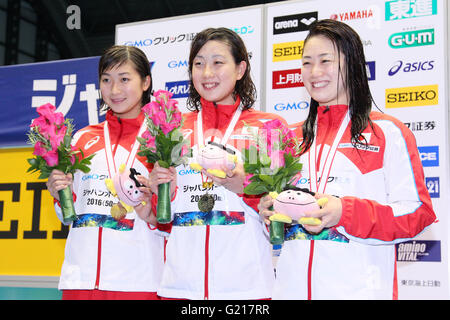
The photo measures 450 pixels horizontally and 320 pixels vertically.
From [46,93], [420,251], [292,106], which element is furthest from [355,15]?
[46,93]

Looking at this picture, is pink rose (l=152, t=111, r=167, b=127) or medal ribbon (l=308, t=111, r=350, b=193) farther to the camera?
pink rose (l=152, t=111, r=167, b=127)

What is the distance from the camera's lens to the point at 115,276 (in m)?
2.70

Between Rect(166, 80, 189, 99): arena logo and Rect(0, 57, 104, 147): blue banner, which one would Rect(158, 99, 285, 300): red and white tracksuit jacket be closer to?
Rect(166, 80, 189, 99): arena logo

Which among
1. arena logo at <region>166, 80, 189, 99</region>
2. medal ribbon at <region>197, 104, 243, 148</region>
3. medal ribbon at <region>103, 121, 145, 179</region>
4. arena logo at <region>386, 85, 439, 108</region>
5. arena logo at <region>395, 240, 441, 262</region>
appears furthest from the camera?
arena logo at <region>166, 80, 189, 99</region>

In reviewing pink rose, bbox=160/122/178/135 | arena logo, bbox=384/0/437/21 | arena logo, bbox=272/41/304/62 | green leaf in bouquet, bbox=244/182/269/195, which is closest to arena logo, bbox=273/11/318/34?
arena logo, bbox=272/41/304/62

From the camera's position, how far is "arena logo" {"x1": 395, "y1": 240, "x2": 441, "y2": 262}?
11.4 feet

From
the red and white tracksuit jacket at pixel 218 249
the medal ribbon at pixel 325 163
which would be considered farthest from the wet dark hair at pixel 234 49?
the medal ribbon at pixel 325 163

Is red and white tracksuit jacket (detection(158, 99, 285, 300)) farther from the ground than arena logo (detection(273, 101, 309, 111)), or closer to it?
closer to it

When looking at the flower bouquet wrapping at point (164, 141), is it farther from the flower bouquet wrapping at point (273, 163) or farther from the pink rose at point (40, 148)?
the pink rose at point (40, 148)

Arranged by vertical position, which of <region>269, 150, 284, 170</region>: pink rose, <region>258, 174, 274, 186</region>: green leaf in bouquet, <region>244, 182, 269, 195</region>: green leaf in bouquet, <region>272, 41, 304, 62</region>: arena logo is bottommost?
<region>244, 182, 269, 195</region>: green leaf in bouquet

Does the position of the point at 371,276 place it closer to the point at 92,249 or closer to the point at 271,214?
the point at 271,214

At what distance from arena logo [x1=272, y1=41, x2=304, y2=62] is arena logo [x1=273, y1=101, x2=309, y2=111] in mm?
320

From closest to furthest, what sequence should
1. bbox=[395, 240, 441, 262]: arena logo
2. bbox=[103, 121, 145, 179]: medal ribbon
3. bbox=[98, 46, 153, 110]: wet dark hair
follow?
bbox=[103, 121, 145, 179]: medal ribbon
bbox=[98, 46, 153, 110]: wet dark hair
bbox=[395, 240, 441, 262]: arena logo

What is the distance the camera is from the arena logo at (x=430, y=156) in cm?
354
